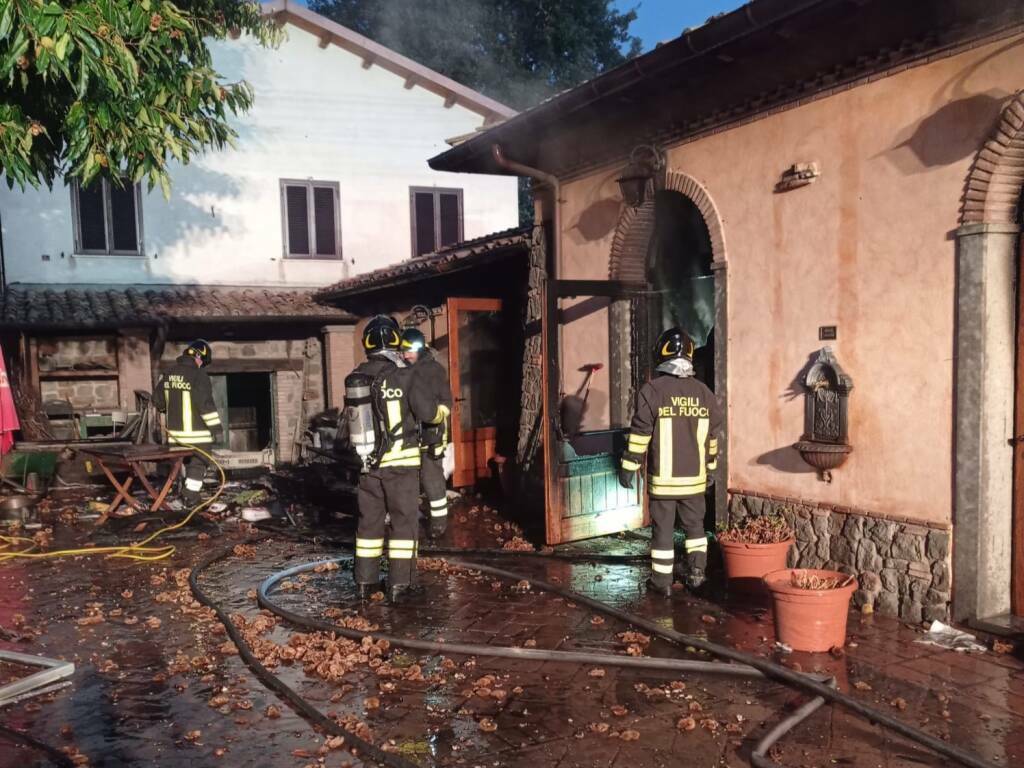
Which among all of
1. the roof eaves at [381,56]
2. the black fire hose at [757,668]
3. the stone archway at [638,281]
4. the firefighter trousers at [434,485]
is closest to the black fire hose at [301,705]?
the black fire hose at [757,668]

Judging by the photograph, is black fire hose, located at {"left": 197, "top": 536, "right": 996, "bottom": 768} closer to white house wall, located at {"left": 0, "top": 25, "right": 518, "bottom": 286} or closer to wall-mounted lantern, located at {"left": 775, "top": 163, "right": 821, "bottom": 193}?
wall-mounted lantern, located at {"left": 775, "top": 163, "right": 821, "bottom": 193}

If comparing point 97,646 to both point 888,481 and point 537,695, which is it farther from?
point 888,481

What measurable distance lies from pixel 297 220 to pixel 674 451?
1174 cm

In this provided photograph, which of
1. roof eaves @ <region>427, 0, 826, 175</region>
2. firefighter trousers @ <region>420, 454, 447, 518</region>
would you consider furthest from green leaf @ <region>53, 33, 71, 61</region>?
firefighter trousers @ <region>420, 454, 447, 518</region>

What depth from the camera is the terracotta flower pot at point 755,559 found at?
6.12 m

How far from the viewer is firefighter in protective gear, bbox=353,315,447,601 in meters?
6.48

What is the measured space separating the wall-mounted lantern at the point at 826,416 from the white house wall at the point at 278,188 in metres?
11.6

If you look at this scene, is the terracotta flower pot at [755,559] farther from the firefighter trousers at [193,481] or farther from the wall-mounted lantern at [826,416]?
the firefighter trousers at [193,481]

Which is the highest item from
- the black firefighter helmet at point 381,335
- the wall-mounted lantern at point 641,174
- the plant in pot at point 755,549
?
the wall-mounted lantern at point 641,174

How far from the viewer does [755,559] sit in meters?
6.15

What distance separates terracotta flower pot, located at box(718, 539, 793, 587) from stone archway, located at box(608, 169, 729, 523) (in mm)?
1075

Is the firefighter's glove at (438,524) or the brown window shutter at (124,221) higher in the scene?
the brown window shutter at (124,221)

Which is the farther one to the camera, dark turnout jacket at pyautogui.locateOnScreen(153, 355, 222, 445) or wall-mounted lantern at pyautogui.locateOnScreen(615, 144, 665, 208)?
dark turnout jacket at pyautogui.locateOnScreen(153, 355, 222, 445)

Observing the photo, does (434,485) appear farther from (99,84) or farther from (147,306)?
(147,306)
